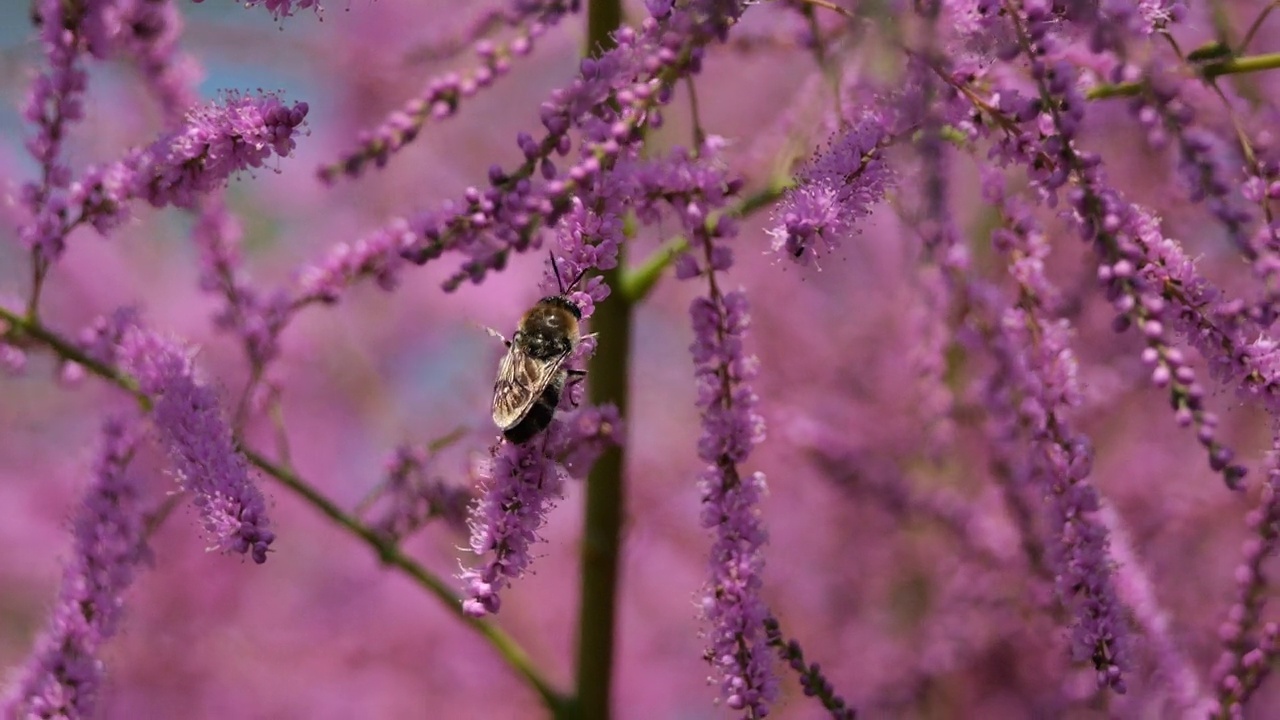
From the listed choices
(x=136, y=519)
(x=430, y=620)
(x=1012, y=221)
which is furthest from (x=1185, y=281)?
(x=430, y=620)

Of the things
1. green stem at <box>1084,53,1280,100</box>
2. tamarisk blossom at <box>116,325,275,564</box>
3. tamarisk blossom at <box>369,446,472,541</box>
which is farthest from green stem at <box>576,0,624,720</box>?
green stem at <box>1084,53,1280,100</box>

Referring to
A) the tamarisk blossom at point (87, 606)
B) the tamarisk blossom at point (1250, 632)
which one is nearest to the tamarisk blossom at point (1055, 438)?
the tamarisk blossom at point (1250, 632)

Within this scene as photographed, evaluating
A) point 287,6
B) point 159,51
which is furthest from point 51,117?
point 287,6

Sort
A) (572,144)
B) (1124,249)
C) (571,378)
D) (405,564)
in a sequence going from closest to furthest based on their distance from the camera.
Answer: (1124,249)
(572,144)
(571,378)
(405,564)

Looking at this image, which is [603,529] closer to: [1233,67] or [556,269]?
[556,269]

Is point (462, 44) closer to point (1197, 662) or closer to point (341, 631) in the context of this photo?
point (1197, 662)
